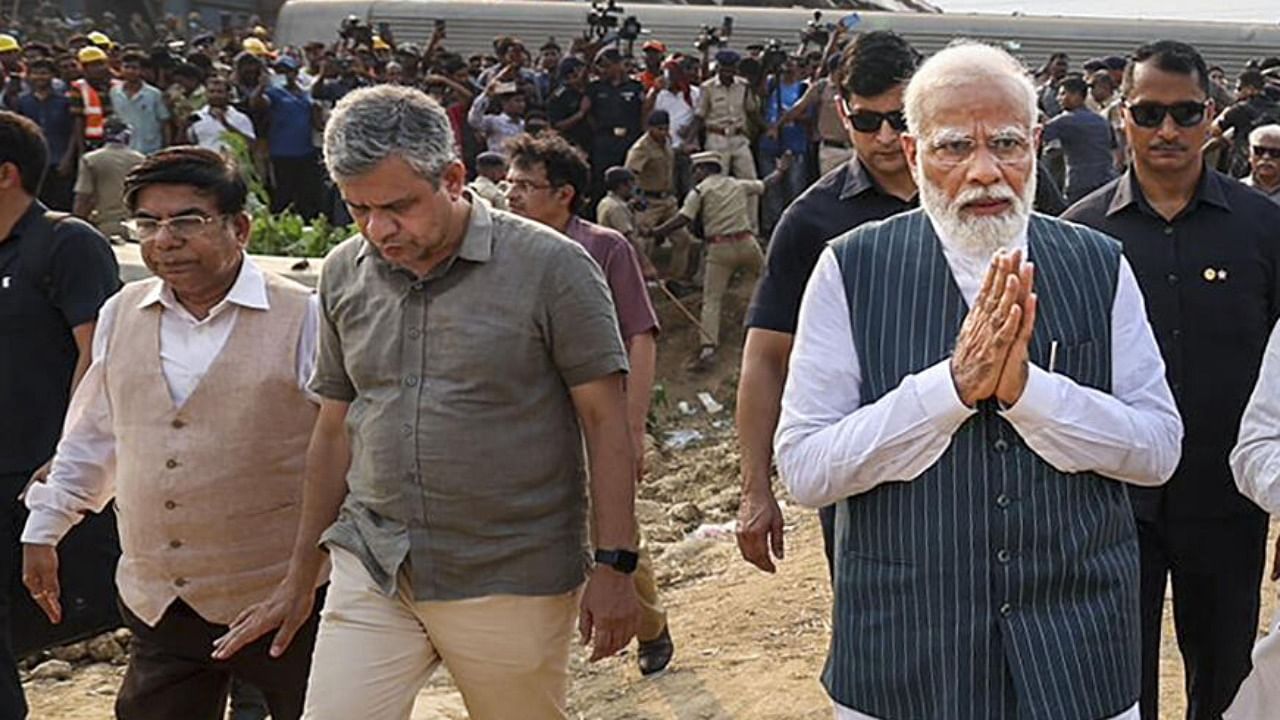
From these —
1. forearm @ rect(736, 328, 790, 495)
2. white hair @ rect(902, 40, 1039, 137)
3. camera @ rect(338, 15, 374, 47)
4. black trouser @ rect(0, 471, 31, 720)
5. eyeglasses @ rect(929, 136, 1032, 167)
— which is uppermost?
white hair @ rect(902, 40, 1039, 137)

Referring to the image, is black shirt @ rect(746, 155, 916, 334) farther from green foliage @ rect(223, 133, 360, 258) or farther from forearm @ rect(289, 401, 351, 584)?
green foliage @ rect(223, 133, 360, 258)

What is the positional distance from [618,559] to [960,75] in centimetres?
129

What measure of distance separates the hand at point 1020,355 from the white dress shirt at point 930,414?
0.7 inches

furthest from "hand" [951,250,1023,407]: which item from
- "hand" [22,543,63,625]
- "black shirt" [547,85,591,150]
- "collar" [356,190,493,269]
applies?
"black shirt" [547,85,591,150]

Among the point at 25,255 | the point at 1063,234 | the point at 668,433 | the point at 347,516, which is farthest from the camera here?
the point at 668,433

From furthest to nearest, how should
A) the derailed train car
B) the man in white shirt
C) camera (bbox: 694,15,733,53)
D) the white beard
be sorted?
1. the derailed train car
2. camera (bbox: 694,15,733,53)
3. the man in white shirt
4. the white beard

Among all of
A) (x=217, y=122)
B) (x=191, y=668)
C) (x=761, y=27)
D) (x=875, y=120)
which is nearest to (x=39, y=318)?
(x=191, y=668)

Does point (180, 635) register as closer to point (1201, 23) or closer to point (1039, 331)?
point (1039, 331)

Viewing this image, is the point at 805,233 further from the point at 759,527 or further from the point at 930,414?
the point at 930,414

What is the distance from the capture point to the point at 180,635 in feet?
14.3

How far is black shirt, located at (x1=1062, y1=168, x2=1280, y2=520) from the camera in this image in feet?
14.4

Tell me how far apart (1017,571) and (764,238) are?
43.5 feet

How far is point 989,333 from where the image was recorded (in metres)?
2.85

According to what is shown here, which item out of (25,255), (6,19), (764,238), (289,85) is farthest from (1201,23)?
(25,255)
